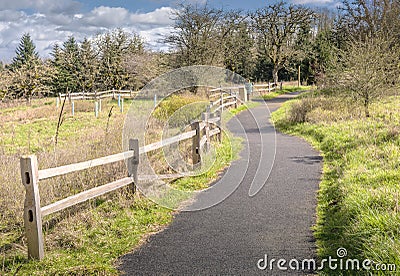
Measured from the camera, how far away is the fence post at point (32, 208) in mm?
4445

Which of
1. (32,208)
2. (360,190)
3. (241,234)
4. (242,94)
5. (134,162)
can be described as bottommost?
(241,234)

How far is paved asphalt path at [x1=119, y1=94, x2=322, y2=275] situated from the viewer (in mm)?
4418

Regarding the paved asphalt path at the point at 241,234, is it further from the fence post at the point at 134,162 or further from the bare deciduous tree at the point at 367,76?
the bare deciduous tree at the point at 367,76

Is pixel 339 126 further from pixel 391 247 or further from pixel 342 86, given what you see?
pixel 391 247

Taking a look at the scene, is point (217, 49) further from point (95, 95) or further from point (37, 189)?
point (37, 189)

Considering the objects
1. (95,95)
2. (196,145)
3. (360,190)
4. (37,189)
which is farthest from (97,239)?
(95,95)

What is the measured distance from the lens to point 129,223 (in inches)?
229

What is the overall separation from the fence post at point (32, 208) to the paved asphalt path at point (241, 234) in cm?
102

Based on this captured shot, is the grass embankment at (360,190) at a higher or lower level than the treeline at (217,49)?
lower

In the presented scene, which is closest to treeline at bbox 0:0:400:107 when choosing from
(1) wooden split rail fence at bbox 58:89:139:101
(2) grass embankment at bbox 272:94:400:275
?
(1) wooden split rail fence at bbox 58:89:139:101

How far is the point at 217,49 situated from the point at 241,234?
26.0 m

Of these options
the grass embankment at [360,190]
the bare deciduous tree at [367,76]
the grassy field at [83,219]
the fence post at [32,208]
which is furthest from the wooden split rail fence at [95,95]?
the fence post at [32,208]

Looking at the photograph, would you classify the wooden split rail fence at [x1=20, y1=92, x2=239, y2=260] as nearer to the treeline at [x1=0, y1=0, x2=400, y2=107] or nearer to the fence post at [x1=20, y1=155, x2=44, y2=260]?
the fence post at [x1=20, y1=155, x2=44, y2=260]

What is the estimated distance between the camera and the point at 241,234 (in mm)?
5340
